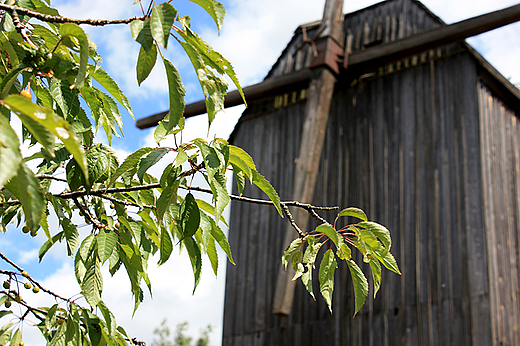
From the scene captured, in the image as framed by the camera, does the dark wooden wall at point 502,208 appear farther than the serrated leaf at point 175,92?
Yes

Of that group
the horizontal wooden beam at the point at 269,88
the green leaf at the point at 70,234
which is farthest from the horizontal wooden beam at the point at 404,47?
the green leaf at the point at 70,234

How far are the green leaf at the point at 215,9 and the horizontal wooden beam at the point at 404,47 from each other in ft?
18.6

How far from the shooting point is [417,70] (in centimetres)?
698

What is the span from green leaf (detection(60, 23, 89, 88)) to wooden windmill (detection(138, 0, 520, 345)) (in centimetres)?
508

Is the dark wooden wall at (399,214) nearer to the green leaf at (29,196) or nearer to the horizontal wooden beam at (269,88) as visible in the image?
the horizontal wooden beam at (269,88)

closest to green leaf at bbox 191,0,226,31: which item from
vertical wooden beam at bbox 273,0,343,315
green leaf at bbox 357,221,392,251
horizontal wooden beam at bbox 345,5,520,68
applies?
green leaf at bbox 357,221,392,251

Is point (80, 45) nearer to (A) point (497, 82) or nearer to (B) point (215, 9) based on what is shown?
(B) point (215, 9)

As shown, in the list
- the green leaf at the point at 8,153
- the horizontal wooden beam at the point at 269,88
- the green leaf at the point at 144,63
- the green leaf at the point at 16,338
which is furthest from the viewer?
the horizontal wooden beam at the point at 269,88

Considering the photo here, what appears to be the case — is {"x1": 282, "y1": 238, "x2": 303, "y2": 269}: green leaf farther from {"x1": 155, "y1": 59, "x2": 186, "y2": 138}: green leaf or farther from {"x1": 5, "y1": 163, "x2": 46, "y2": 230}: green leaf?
{"x1": 5, "y1": 163, "x2": 46, "y2": 230}: green leaf

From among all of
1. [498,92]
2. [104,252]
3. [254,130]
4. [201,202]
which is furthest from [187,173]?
[254,130]

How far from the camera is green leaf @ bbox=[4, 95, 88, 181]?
93 centimetres

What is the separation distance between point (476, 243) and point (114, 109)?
15.7ft

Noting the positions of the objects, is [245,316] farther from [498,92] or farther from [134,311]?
[134,311]

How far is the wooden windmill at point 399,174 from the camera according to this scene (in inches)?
Result: 229
